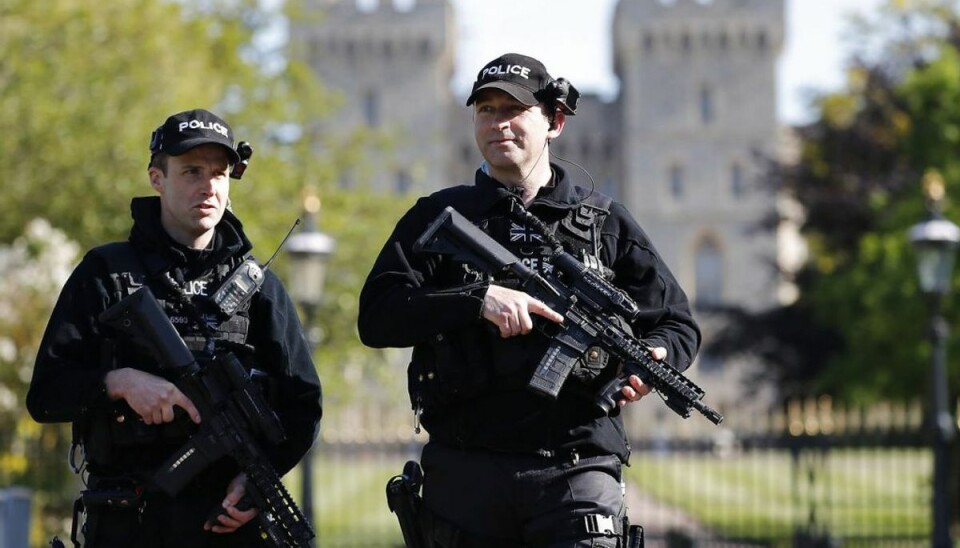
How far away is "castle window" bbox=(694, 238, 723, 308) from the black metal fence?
30749 millimetres

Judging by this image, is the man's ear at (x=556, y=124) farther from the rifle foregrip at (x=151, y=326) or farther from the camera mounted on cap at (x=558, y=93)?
the rifle foregrip at (x=151, y=326)

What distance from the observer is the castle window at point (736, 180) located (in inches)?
3098

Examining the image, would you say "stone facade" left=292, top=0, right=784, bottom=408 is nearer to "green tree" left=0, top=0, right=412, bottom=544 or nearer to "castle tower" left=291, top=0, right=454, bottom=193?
"castle tower" left=291, top=0, right=454, bottom=193

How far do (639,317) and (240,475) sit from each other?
1.25 m

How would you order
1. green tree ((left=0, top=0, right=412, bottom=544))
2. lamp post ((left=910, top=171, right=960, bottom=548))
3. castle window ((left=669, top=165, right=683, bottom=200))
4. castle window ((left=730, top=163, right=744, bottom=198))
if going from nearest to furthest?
lamp post ((left=910, top=171, right=960, bottom=548)) → green tree ((left=0, top=0, right=412, bottom=544)) → castle window ((left=730, top=163, right=744, bottom=198)) → castle window ((left=669, top=165, right=683, bottom=200))

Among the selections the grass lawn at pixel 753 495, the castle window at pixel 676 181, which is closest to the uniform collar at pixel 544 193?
the grass lawn at pixel 753 495

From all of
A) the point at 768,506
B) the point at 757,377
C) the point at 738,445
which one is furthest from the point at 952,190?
the point at 757,377

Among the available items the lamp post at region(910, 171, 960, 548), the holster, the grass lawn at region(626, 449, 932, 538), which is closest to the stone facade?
the grass lawn at region(626, 449, 932, 538)

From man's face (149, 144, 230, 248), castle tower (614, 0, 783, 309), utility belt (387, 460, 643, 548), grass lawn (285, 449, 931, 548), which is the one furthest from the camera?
castle tower (614, 0, 783, 309)

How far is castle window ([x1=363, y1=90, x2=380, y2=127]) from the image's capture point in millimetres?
78188

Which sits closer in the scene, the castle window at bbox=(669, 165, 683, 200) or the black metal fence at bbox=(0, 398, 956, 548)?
the black metal fence at bbox=(0, 398, 956, 548)

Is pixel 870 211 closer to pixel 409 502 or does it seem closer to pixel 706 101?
pixel 409 502

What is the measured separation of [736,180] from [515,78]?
74.8 meters

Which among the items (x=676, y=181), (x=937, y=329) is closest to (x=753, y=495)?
(x=937, y=329)
